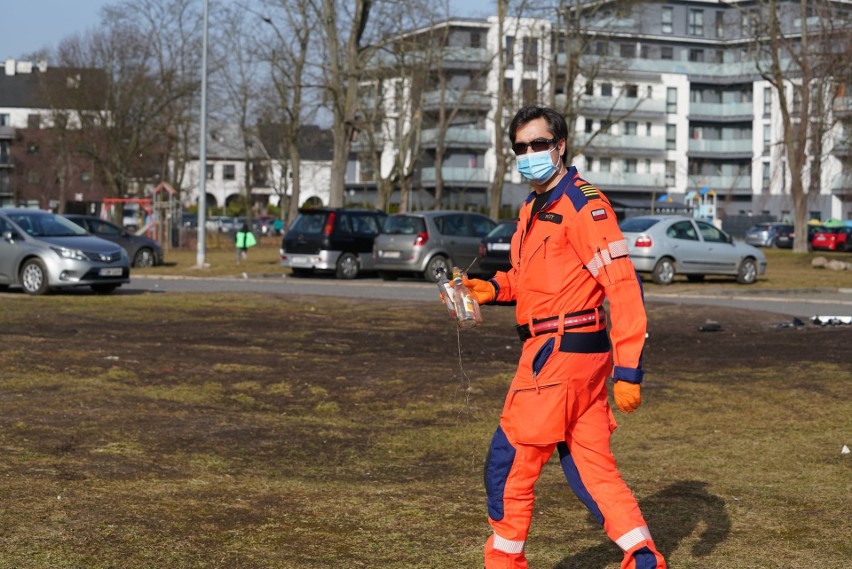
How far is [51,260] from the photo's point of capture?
22297 millimetres

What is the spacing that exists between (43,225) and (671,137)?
82.7 metres

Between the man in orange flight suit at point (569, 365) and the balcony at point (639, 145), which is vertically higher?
the balcony at point (639, 145)

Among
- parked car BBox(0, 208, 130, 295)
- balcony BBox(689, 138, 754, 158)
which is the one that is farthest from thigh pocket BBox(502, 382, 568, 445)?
balcony BBox(689, 138, 754, 158)

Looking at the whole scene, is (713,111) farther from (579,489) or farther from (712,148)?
(579,489)

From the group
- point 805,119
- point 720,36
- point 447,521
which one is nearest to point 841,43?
point 805,119

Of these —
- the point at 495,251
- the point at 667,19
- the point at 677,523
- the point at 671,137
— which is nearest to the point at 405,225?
the point at 495,251

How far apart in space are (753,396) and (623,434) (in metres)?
2.22

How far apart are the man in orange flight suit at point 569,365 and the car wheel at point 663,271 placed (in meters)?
24.7

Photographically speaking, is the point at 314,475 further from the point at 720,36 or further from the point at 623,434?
the point at 720,36

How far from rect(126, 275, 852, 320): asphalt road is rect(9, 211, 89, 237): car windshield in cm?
142

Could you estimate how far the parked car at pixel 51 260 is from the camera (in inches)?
877

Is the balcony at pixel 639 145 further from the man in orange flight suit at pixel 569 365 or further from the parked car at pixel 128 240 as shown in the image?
the man in orange flight suit at pixel 569 365

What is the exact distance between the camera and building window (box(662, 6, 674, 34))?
100500 mm

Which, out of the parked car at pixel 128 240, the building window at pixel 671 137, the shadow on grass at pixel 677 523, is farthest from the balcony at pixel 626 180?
the shadow on grass at pixel 677 523
